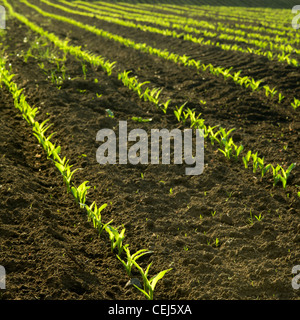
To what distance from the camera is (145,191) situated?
3705 millimetres

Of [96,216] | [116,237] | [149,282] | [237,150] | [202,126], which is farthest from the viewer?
[202,126]

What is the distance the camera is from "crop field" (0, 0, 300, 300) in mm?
2660

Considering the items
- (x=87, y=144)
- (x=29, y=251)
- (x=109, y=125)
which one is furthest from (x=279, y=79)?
(x=29, y=251)

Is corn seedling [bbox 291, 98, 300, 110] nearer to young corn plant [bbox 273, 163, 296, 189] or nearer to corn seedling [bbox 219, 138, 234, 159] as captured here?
corn seedling [bbox 219, 138, 234, 159]

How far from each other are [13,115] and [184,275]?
12.1 feet

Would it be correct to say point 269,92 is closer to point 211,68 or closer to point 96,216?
point 211,68

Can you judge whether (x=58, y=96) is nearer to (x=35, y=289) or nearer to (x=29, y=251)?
(x=29, y=251)

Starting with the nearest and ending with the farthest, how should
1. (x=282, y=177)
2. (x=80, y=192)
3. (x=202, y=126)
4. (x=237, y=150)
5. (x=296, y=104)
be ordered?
(x=80, y=192), (x=282, y=177), (x=237, y=150), (x=202, y=126), (x=296, y=104)

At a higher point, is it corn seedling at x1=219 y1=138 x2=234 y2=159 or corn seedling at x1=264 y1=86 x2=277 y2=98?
corn seedling at x1=264 y1=86 x2=277 y2=98

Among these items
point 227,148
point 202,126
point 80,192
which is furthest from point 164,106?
point 80,192

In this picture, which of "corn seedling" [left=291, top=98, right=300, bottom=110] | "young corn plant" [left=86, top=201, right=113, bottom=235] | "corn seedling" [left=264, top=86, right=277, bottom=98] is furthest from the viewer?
"corn seedling" [left=264, top=86, right=277, bottom=98]

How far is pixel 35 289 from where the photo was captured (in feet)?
8.04

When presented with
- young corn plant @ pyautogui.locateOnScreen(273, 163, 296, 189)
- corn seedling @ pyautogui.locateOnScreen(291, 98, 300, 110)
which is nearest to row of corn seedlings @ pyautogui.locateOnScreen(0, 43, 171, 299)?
young corn plant @ pyautogui.locateOnScreen(273, 163, 296, 189)

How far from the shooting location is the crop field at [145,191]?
266 centimetres
